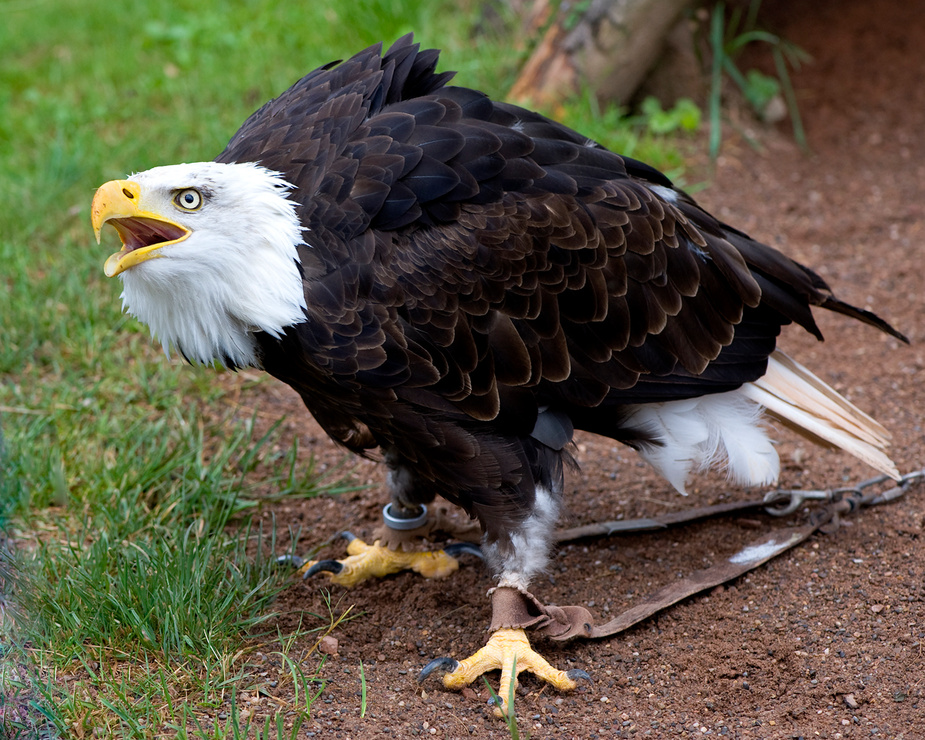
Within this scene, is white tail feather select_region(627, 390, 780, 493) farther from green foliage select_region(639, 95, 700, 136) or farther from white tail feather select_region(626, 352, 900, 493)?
green foliage select_region(639, 95, 700, 136)

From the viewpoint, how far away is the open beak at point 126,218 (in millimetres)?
2781

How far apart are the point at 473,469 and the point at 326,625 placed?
0.86 meters

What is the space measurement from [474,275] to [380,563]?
140cm

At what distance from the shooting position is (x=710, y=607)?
3566 mm

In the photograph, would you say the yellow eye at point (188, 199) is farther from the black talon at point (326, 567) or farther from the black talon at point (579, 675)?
the black talon at point (579, 675)

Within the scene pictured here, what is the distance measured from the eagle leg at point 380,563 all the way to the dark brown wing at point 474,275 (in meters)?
0.53

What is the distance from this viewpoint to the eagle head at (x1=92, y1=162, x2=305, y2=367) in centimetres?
282

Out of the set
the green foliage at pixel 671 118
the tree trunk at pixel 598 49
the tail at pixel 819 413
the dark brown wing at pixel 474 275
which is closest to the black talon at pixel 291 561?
the dark brown wing at pixel 474 275

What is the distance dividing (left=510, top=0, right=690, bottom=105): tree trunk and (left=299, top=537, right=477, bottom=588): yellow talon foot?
3.41m

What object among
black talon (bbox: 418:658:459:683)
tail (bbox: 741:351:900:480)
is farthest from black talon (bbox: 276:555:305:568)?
tail (bbox: 741:351:900:480)

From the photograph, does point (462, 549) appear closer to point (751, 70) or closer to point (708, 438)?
point (708, 438)

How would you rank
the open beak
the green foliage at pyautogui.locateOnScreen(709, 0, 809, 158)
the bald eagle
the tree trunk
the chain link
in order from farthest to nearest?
1. the green foliage at pyautogui.locateOnScreen(709, 0, 809, 158)
2. the tree trunk
3. the chain link
4. the bald eagle
5. the open beak

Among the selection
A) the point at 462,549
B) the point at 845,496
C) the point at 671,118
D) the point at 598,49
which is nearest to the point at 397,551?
the point at 462,549

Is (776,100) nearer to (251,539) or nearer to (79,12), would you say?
(251,539)
